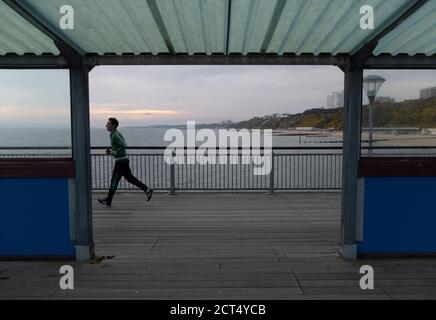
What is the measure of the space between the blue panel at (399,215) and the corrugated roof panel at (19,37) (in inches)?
170

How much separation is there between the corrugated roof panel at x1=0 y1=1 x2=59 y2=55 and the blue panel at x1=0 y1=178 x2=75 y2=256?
1619mm

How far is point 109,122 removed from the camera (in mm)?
7316

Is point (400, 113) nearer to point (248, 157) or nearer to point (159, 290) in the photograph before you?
point (159, 290)

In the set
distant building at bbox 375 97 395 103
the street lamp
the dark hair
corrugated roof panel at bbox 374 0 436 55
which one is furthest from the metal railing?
corrugated roof panel at bbox 374 0 436 55

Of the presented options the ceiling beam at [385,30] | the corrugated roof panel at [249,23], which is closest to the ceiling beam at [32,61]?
the corrugated roof panel at [249,23]

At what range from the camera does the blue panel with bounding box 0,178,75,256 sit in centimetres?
457

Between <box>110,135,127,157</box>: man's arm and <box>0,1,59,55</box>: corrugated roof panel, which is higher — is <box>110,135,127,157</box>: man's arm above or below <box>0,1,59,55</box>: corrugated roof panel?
below

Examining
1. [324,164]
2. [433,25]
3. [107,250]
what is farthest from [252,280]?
[324,164]

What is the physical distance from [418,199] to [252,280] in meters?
2.49

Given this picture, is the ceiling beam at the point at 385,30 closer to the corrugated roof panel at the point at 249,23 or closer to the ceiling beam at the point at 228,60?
the ceiling beam at the point at 228,60

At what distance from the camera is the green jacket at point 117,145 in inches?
296

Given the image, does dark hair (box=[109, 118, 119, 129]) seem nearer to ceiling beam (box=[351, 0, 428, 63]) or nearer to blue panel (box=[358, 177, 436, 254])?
ceiling beam (box=[351, 0, 428, 63])

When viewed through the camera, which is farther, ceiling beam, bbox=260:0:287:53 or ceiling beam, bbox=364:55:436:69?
ceiling beam, bbox=364:55:436:69
